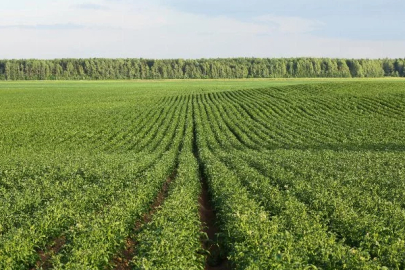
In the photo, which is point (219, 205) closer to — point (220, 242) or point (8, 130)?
point (220, 242)

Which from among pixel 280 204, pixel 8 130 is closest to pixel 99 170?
pixel 280 204

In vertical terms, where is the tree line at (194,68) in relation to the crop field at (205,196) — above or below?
above

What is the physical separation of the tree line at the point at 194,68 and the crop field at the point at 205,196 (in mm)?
131063

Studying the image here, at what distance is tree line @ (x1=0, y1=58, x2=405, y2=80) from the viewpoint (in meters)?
164

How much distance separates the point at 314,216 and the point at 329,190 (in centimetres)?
441

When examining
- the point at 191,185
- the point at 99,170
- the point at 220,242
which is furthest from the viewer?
the point at 99,170

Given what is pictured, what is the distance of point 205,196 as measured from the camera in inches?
669

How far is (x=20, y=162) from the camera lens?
22172mm

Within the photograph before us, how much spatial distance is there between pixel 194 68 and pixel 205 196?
164130 mm

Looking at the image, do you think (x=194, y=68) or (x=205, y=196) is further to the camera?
(x=194, y=68)

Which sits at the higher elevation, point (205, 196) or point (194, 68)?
point (194, 68)

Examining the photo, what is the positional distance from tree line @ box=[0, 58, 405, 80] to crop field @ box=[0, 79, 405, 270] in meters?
131

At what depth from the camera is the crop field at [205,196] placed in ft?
27.7

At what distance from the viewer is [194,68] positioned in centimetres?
17812
